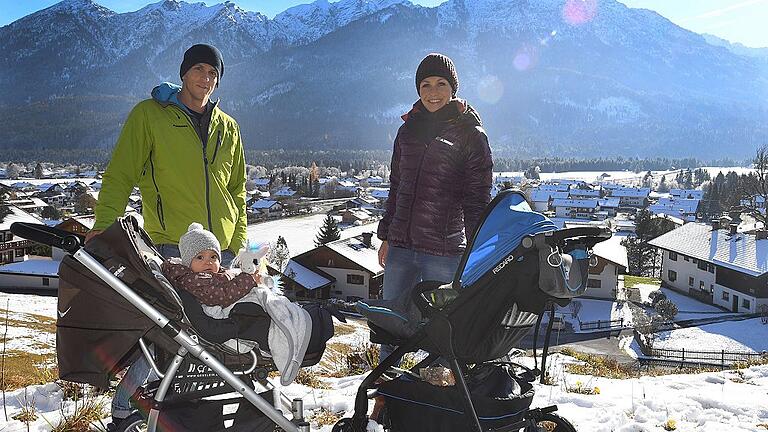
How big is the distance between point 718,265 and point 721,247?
329cm

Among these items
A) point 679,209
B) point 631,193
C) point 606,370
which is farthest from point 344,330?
point 631,193

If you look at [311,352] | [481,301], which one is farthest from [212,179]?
[481,301]

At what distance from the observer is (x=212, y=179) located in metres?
3.62

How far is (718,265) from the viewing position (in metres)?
31.2

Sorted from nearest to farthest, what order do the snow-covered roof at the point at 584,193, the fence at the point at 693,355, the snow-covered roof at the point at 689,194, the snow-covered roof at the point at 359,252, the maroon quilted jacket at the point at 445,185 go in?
1. the maroon quilted jacket at the point at 445,185
2. the fence at the point at 693,355
3. the snow-covered roof at the point at 359,252
4. the snow-covered roof at the point at 689,194
5. the snow-covered roof at the point at 584,193

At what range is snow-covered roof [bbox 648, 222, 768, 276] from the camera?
30.3m

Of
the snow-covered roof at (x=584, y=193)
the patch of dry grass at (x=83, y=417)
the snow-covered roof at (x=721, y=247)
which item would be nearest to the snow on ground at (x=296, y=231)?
the snow-covered roof at (x=721, y=247)

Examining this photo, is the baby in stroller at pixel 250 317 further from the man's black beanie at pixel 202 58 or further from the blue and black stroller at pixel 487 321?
the man's black beanie at pixel 202 58

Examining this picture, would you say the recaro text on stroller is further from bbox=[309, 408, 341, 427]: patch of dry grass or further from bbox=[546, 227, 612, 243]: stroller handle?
bbox=[546, 227, 612, 243]: stroller handle

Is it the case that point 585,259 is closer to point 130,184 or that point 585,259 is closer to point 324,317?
point 324,317

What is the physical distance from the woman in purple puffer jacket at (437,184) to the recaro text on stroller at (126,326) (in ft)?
4.66

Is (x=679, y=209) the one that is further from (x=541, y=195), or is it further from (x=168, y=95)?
(x=168, y=95)

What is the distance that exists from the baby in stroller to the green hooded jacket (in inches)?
29.4

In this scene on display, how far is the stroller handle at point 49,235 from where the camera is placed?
2443mm
